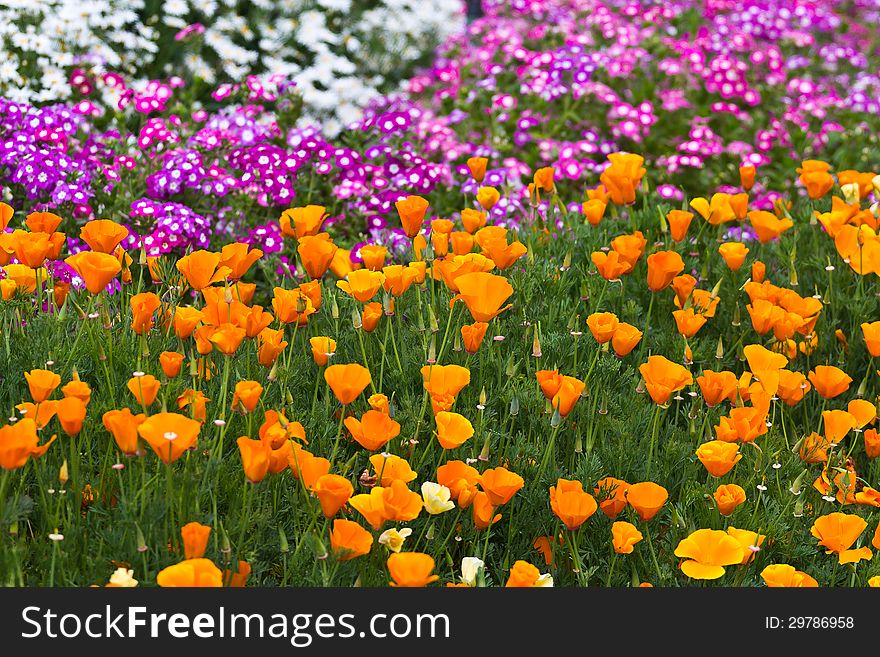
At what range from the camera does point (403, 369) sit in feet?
8.59

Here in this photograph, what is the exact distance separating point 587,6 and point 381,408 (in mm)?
5460

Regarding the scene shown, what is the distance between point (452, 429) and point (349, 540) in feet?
1.10

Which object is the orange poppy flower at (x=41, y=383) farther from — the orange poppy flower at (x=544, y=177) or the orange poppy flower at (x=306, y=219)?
the orange poppy flower at (x=544, y=177)

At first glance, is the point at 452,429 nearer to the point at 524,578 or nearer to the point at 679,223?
the point at 524,578

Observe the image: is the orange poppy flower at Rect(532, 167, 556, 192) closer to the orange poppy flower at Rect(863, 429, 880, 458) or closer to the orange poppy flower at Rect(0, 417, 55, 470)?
the orange poppy flower at Rect(863, 429, 880, 458)

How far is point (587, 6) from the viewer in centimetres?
695

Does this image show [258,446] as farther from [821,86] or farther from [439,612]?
[821,86]

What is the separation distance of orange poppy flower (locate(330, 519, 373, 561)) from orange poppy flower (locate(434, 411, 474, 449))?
28 cm

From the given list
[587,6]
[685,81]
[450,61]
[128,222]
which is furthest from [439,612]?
[587,6]

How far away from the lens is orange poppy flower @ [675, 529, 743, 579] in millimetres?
1902

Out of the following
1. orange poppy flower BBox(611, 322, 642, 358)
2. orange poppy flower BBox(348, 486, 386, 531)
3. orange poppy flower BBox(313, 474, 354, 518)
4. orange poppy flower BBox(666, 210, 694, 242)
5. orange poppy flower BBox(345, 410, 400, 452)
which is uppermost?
orange poppy flower BBox(666, 210, 694, 242)

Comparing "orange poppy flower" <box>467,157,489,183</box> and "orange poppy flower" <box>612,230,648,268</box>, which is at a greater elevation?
"orange poppy flower" <box>467,157,489,183</box>

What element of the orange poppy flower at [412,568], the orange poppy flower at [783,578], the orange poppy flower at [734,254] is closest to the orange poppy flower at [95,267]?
the orange poppy flower at [412,568]

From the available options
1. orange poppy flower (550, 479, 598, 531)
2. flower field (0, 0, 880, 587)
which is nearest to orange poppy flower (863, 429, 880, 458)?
flower field (0, 0, 880, 587)
